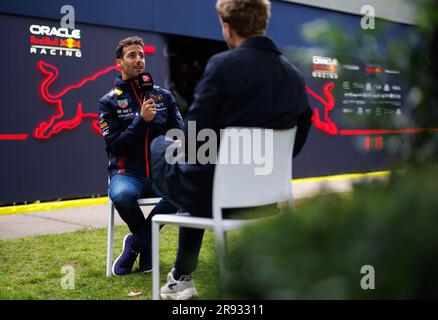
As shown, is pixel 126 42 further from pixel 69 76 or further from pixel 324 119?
pixel 324 119

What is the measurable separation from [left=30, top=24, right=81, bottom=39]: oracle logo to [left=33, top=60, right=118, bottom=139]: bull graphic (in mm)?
399

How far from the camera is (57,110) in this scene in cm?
807

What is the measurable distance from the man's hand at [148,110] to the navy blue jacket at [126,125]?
0.47ft

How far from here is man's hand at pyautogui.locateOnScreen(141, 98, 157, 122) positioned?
12.6 feet

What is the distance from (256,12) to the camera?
294 cm

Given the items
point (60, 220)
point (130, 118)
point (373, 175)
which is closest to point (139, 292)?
point (130, 118)

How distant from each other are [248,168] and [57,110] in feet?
19.4

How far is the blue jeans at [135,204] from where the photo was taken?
12.8ft

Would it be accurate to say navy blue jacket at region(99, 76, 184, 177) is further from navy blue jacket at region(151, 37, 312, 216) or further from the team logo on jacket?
navy blue jacket at region(151, 37, 312, 216)

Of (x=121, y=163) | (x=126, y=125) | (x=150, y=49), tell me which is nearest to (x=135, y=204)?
(x=121, y=163)

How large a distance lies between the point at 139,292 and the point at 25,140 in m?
4.70

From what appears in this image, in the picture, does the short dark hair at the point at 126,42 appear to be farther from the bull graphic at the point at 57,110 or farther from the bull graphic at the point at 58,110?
the bull graphic at the point at 57,110

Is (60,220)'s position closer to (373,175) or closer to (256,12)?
(256,12)

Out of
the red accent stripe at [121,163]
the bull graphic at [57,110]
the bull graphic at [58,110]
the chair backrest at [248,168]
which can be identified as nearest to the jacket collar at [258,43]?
the chair backrest at [248,168]
